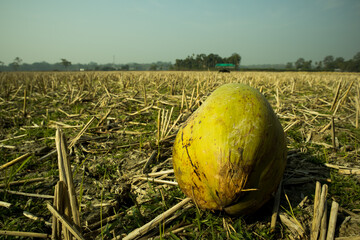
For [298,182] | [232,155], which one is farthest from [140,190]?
[298,182]

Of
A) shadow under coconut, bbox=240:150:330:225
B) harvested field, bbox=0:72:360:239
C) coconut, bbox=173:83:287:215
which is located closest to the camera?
coconut, bbox=173:83:287:215

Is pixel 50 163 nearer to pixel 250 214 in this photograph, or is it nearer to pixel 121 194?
pixel 121 194

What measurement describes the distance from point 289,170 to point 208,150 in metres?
1.45

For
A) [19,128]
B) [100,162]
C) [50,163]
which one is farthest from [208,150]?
[19,128]

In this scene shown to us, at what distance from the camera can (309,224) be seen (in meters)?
1.51

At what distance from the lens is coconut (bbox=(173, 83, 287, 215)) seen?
4.30ft

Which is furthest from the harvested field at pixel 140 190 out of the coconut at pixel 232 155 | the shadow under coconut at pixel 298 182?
the coconut at pixel 232 155

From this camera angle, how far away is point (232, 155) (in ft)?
4.29

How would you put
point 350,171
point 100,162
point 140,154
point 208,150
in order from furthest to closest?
point 140,154, point 100,162, point 350,171, point 208,150

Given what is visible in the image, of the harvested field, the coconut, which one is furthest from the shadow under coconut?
the coconut

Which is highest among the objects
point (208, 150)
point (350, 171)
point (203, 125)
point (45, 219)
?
point (203, 125)

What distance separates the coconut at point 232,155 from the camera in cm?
131

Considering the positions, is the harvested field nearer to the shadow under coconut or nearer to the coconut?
the shadow under coconut

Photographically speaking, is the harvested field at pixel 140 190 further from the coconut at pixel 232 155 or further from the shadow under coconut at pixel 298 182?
the coconut at pixel 232 155
